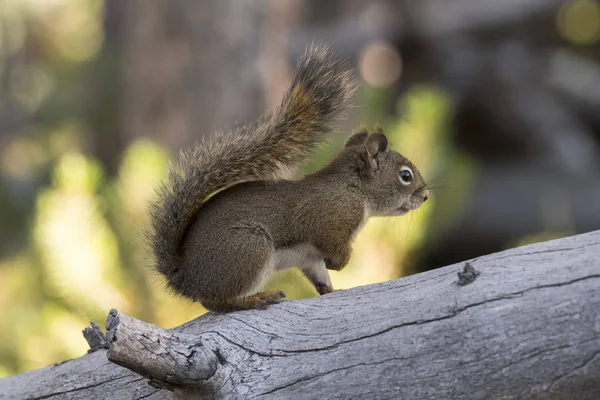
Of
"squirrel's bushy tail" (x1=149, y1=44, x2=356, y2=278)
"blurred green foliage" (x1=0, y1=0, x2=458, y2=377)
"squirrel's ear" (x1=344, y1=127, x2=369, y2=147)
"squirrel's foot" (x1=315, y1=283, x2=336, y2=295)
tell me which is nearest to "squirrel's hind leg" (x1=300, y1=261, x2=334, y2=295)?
"squirrel's foot" (x1=315, y1=283, x2=336, y2=295)

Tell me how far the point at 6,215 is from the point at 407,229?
161 inches

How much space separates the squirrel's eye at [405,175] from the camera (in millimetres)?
1967

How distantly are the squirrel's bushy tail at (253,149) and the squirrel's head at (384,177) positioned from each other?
0.23m

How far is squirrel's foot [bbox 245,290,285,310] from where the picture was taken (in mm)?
1584

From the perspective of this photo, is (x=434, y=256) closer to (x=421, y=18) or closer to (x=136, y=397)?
(x=421, y=18)

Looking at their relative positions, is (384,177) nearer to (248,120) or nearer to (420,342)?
(420,342)

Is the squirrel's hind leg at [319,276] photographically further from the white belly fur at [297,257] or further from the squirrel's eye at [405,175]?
the squirrel's eye at [405,175]

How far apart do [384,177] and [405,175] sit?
0.06 meters

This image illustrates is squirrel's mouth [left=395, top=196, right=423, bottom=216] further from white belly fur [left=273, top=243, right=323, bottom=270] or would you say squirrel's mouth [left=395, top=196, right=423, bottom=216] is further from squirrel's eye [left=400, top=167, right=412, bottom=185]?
white belly fur [left=273, top=243, right=323, bottom=270]

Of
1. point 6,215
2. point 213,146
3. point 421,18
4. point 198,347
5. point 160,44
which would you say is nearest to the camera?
point 198,347

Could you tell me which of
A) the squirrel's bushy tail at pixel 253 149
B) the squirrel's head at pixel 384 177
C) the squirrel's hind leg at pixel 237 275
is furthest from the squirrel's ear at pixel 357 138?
the squirrel's hind leg at pixel 237 275

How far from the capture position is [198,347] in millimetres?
1306

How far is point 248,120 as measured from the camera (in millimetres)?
3014

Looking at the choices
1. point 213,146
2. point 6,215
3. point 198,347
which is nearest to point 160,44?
point 213,146
